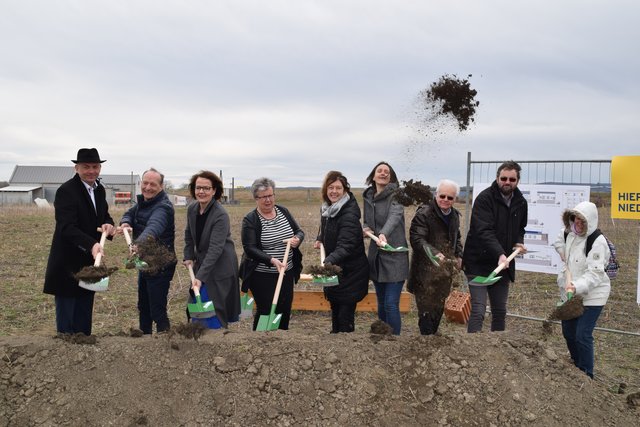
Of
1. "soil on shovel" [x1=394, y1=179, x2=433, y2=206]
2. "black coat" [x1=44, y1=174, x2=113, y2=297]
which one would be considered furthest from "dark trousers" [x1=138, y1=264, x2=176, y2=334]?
"soil on shovel" [x1=394, y1=179, x2=433, y2=206]

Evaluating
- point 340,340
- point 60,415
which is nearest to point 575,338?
point 340,340

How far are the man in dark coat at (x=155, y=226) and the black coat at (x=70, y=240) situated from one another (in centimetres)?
37

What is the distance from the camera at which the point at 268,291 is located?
4.70 meters

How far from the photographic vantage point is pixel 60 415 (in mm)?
3404

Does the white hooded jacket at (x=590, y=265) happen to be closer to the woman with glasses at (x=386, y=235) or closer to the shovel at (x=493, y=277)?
the shovel at (x=493, y=277)

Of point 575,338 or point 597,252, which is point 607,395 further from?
point 597,252

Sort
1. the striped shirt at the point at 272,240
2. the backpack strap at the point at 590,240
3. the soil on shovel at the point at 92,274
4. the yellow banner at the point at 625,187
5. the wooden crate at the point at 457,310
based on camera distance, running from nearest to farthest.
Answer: the soil on shovel at the point at 92,274
the backpack strap at the point at 590,240
the striped shirt at the point at 272,240
the yellow banner at the point at 625,187
the wooden crate at the point at 457,310

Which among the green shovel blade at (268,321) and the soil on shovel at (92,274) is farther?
the green shovel blade at (268,321)

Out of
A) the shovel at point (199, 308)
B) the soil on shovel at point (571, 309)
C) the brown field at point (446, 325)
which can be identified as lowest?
the brown field at point (446, 325)

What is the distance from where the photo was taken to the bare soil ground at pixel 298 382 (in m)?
3.44

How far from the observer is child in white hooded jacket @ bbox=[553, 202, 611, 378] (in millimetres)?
4094

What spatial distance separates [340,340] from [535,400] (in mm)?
1465

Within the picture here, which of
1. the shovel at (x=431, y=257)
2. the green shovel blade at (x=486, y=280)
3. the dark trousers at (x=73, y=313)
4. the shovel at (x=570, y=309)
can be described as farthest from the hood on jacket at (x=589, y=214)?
the dark trousers at (x=73, y=313)

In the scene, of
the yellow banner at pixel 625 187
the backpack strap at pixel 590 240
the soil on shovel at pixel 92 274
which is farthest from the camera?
the yellow banner at pixel 625 187
